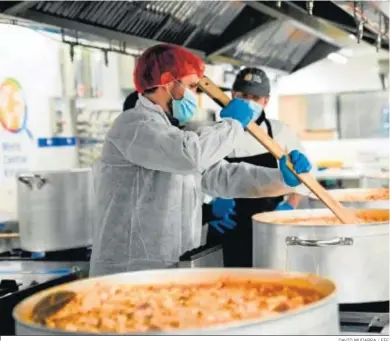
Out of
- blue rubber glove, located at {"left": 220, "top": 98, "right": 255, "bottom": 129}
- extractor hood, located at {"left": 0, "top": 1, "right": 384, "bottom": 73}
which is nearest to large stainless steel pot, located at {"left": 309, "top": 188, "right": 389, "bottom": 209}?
blue rubber glove, located at {"left": 220, "top": 98, "right": 255, "bottom": 129}

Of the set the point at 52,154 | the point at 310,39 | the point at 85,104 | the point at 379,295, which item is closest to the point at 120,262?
the point at 379,295

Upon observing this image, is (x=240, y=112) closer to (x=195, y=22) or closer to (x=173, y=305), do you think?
(x=173, y=305)

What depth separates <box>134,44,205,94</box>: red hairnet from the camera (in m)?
2.08

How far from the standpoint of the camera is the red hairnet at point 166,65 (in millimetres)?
2076

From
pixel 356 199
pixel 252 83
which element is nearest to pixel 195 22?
pixel 252 83

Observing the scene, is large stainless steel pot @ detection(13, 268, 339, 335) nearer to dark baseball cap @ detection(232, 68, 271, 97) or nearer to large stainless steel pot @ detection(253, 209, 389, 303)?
large stainless steel pot @ detection(253, 209, 389, 303)

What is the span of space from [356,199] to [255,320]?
5.28ft

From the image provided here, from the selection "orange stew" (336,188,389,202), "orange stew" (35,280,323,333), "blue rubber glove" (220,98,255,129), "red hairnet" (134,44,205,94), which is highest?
"red hairnet" (134,44,205,94)

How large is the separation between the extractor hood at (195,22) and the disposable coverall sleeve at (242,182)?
0.90 meters

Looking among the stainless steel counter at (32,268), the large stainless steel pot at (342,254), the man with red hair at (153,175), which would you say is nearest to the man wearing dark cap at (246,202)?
the man with red hair at (153,175)

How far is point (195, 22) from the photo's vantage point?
3.77m

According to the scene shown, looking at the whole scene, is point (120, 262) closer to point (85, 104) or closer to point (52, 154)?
point (52, 154)

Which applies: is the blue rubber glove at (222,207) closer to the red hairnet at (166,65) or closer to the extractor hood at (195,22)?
the red hairnet at (166,65)

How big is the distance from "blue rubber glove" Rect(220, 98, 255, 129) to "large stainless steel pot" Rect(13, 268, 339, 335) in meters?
0.64
